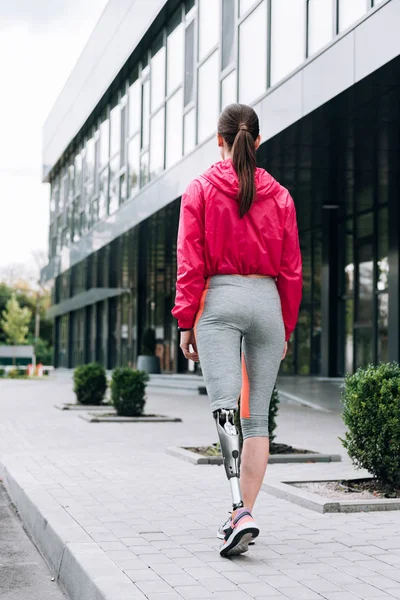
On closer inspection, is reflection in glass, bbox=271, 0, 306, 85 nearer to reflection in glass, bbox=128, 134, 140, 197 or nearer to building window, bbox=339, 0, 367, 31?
building window, bbox=339, 0, 367, 31

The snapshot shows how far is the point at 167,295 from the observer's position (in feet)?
112

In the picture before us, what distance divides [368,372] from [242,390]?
204 centimetres

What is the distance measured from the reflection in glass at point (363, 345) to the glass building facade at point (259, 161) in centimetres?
5

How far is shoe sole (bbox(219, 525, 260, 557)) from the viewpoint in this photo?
13.9 ft

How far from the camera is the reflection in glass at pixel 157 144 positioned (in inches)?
837

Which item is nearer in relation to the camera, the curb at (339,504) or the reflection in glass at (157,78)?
the curb at (339,504)

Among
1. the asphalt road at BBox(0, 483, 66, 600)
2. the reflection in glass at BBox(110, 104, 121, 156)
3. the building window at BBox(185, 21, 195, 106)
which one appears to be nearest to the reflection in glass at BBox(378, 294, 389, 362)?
the building window at BBox(185, 21, 195, 106)

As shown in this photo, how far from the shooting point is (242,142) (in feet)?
15.0

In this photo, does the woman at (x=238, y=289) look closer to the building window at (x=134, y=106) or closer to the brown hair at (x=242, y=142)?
the brown hair at (x=242, y=142)

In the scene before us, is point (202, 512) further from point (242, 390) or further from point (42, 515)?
point (242, 390)

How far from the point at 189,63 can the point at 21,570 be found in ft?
51.7

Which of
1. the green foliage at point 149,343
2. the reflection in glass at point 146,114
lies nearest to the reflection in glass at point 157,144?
the reflection in glass at point 146,114

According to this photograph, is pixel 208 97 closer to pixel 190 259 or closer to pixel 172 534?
pixel 172 534

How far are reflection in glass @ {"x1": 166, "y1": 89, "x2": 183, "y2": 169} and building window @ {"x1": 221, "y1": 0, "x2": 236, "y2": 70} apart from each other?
303 cm
